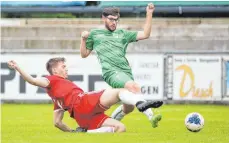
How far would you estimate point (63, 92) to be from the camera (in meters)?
13.5

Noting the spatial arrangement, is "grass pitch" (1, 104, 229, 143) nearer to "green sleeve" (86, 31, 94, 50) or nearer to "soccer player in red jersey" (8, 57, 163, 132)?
"soccer player in red jersey" (8, 57, 163, 132)

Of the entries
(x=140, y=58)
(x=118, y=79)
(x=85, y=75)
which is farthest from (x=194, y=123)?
(x=85, y=75)

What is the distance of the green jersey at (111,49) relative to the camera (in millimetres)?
13141

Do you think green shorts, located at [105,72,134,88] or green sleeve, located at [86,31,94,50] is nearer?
green shorts, located at [105,72,134,88]

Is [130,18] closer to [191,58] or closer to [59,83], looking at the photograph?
[191,58]

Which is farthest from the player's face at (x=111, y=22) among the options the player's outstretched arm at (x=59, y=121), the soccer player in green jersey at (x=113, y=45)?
the player's outstretched arm at (x=59, y=121)

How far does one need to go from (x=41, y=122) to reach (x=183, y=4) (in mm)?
13090

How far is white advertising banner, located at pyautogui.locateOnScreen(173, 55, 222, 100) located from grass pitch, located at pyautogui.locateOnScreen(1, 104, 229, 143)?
5.76ft

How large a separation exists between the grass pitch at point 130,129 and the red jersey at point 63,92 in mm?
439

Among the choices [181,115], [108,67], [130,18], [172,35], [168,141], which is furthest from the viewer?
[130,18]

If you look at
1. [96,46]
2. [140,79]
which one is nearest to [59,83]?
[96,46]

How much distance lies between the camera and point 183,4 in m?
29.2

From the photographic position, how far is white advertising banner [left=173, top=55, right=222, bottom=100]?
24.1 metres

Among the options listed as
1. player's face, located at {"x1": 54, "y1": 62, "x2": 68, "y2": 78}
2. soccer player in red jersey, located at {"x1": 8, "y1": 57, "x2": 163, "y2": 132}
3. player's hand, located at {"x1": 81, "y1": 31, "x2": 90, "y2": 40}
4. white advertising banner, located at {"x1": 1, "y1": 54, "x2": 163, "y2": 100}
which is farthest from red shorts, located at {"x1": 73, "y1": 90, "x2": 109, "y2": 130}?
white advertising banner, located at {"x1": 1, "y1": 54, "x2": 163, "y2": 100}
